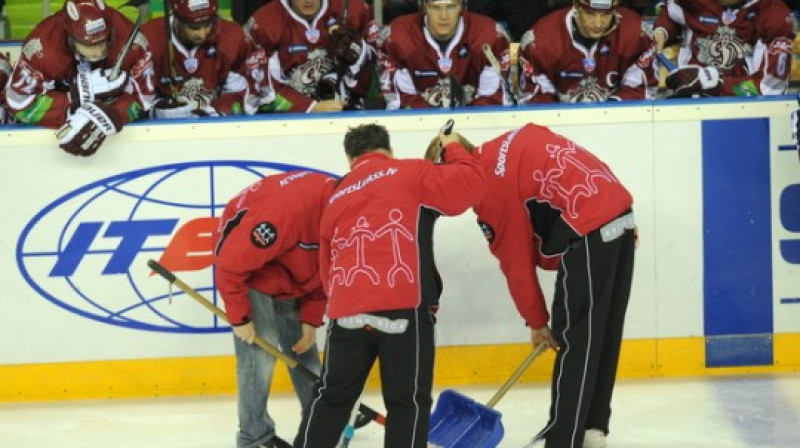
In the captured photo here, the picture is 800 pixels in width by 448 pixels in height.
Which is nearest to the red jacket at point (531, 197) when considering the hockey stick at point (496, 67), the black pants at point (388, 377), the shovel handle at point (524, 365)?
the shovel handle at point (524, 365)

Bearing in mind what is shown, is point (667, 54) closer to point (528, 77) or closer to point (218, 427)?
point (528, 77)

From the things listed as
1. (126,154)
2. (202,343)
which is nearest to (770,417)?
(202,343)

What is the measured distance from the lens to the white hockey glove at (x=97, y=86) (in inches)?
234

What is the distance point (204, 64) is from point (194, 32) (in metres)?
0.15

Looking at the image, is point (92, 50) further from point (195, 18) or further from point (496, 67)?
point (496, 67)

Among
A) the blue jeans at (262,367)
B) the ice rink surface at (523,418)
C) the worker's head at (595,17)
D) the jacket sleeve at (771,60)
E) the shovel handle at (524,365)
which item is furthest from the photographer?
the jacket sleeve at (771,60)

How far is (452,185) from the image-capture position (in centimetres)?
454

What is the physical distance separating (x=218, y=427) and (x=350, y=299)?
1.28 meters

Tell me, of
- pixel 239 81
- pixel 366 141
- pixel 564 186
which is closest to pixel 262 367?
pixel 366 141

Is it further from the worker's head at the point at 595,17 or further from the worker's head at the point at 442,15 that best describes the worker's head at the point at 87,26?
the worker's head at the point at 595,17

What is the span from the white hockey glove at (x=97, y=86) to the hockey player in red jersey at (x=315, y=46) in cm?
75

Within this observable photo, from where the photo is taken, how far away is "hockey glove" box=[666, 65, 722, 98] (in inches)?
240

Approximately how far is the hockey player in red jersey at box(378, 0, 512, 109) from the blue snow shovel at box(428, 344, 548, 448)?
160 centimetres

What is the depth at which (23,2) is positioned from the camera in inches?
299
